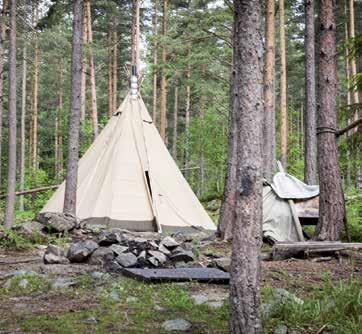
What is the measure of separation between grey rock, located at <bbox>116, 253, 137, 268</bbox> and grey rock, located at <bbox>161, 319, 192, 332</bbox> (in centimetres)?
240

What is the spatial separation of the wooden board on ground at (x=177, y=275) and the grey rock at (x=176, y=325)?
1561mm

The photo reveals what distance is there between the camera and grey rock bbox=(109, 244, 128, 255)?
7.07m

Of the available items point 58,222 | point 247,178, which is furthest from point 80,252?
point 247,178

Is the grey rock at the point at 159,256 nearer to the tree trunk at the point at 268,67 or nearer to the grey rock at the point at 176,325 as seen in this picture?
the grey rock at the point at 176,325

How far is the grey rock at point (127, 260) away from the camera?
6632 millimetres

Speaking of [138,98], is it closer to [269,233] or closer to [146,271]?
[269,233]

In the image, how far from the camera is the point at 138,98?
1426cm

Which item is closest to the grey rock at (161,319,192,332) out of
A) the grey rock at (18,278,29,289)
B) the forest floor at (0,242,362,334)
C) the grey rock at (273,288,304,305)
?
the forest floor at (0,242,362,334)

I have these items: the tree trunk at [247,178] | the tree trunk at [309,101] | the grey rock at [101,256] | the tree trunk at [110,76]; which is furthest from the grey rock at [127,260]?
the tree trunk at [110,76]

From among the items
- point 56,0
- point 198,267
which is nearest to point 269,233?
point 198,267

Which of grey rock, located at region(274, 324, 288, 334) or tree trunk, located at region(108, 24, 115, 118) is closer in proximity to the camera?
grey rock, located at region(274, 324, 288, 334)

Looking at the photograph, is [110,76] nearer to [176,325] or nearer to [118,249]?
[118,249]

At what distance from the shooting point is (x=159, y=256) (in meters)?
6.93

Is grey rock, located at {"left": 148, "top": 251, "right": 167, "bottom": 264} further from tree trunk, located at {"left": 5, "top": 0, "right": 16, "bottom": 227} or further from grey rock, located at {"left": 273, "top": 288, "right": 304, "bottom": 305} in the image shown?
tree trunk, located at {"left": 5, "top": 0, "right": 16, "bottom": 227}
